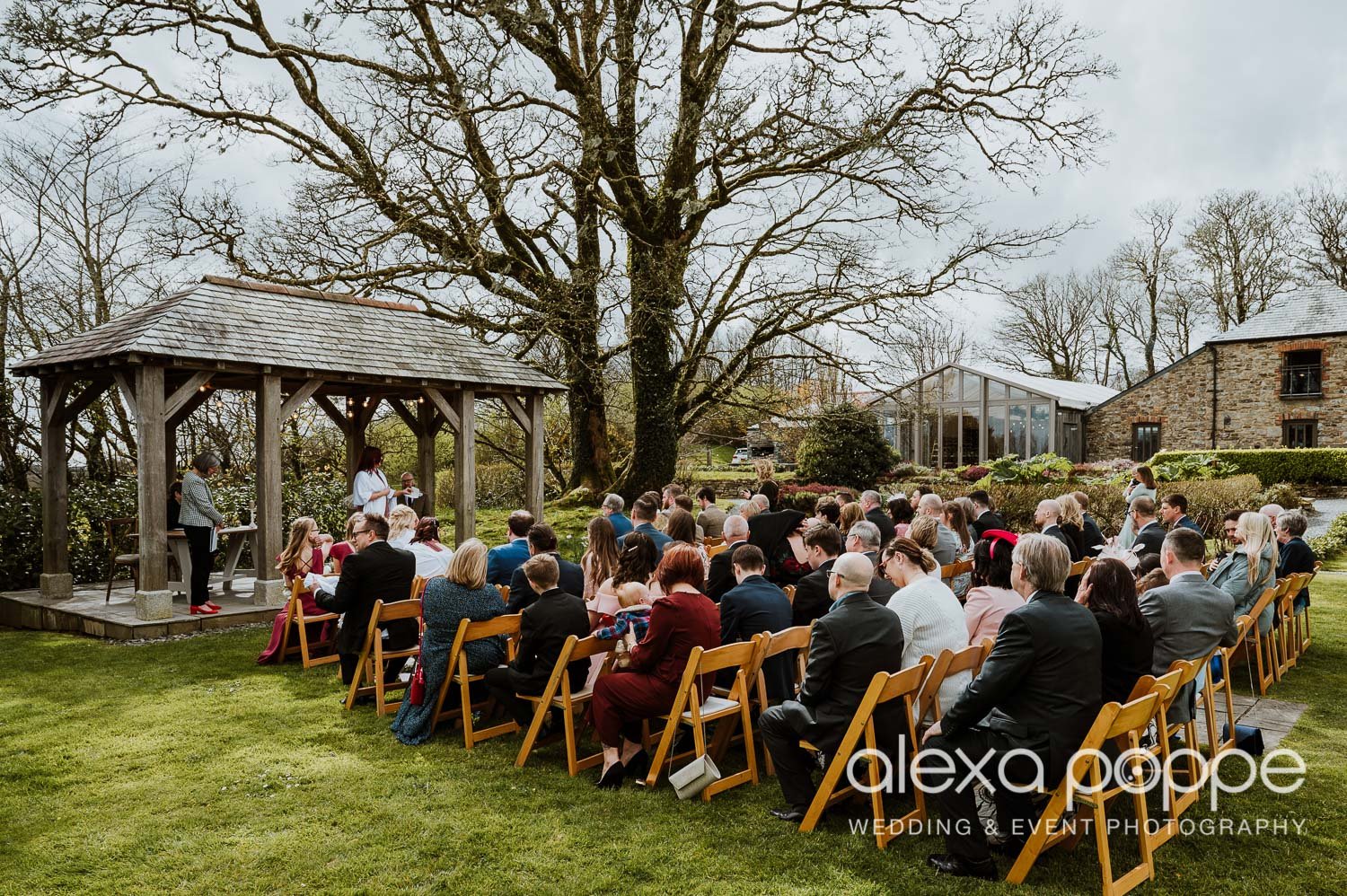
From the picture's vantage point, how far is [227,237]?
1474 cm

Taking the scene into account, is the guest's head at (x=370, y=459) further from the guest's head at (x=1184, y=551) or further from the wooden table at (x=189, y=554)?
the guest's head at (x=1184, y=551)

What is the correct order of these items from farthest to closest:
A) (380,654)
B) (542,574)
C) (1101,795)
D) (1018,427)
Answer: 1. (1018,427)
2. (380,654)
3. (542,574)
4. (1101,795)

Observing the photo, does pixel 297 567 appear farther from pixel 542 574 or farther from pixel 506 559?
pixel 542 574

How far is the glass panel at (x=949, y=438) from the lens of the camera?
31656 mm

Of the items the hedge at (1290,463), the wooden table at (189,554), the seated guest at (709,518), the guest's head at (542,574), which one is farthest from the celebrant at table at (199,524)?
→ the hedge at (1290,463)

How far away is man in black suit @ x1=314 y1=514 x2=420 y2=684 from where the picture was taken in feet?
22.0

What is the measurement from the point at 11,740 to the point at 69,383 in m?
5.69

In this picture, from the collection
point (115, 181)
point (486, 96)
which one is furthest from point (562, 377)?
point (115, 181)

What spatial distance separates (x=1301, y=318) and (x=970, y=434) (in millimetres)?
10772

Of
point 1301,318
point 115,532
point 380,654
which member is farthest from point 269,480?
point 1301,318

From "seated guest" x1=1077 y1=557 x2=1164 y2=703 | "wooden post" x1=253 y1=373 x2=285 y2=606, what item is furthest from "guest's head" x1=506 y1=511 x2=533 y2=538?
"seated guest" x1=1077 y1=557 x2=1164 y2=703

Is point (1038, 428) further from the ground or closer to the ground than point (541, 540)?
further from the ground

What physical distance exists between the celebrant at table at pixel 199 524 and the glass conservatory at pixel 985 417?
24.3 m

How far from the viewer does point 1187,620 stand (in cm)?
492
